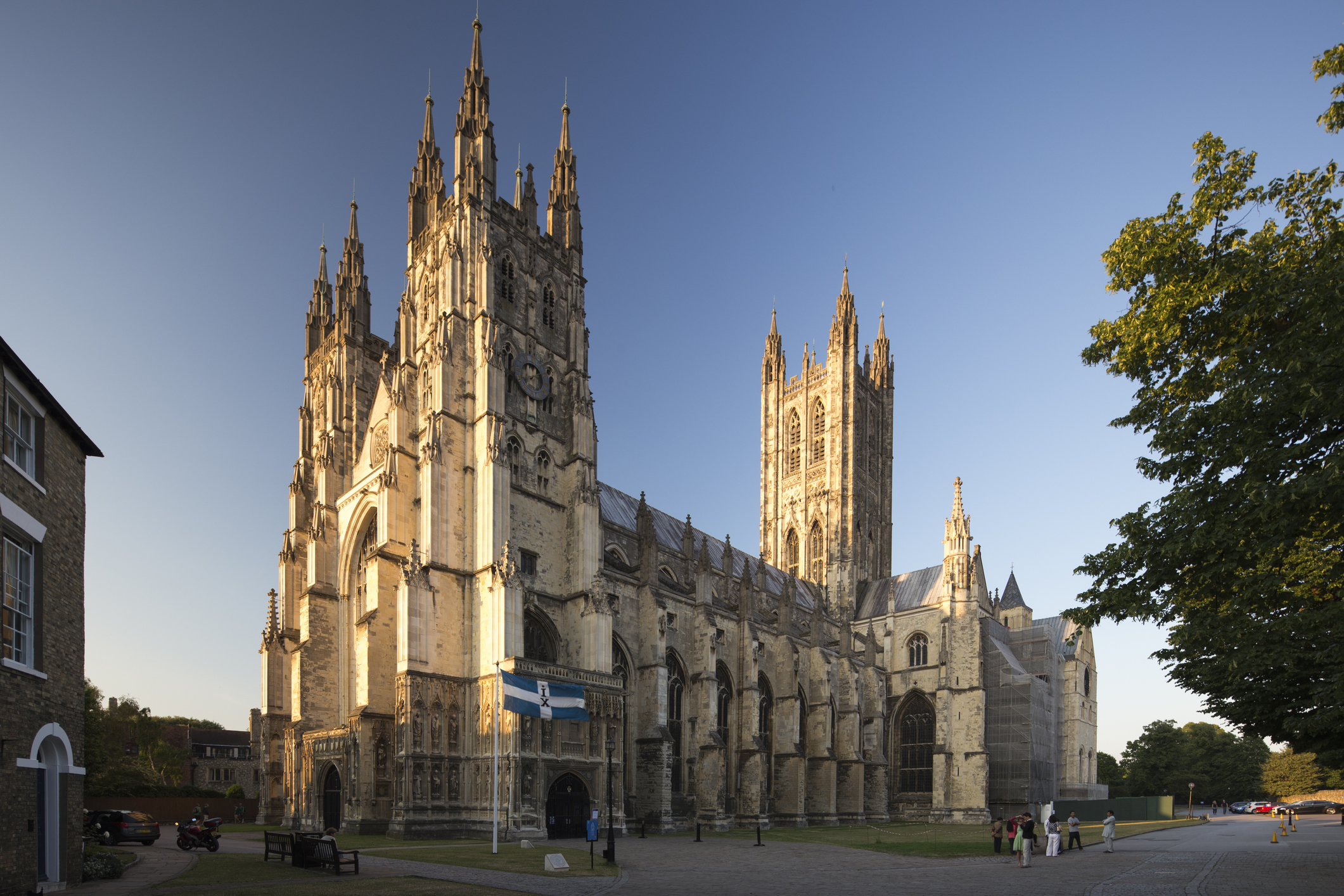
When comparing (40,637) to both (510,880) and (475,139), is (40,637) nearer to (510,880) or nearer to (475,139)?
(510,880)

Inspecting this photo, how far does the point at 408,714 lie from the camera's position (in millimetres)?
32969

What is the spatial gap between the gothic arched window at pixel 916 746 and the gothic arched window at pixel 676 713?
22129 mm

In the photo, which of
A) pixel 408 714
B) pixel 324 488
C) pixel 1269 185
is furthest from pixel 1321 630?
pixel 324 488

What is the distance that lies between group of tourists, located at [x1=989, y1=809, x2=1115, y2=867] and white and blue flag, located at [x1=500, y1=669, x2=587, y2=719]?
14.7 meters

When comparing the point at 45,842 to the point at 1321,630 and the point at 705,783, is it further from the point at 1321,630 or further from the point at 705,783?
the point at 705,783

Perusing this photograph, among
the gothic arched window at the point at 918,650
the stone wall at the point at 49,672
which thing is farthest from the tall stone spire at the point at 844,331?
the stone wall at the point at 49,672

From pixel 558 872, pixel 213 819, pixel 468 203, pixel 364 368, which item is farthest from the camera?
pixel 364 368

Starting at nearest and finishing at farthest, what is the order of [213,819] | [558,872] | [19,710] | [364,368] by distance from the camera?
[19,710] < [558,872] < [213,819] < [364,368]

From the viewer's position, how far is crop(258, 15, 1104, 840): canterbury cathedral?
34812 mm

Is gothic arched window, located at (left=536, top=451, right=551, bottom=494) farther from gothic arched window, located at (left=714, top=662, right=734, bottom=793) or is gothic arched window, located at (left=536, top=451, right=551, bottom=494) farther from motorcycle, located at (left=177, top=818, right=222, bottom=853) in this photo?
motorcycle, located at (left=177, top=818, right=222, bottom=853)

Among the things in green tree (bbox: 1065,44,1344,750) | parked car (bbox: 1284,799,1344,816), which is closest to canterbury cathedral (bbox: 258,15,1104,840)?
green tree (bbox: 1065,44,1344,750)

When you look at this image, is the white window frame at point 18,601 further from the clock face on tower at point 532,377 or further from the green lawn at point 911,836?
the clock face on tower at point 532,377

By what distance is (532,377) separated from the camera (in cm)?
4222

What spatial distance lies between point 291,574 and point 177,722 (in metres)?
54.4
